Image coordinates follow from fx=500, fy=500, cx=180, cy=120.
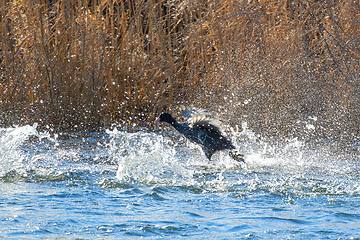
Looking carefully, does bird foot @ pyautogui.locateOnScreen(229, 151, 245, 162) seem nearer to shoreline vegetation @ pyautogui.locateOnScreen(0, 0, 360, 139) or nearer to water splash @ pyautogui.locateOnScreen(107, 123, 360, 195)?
water splash @ pyautogui.locateOnScreen(107, 123, 360, 195)

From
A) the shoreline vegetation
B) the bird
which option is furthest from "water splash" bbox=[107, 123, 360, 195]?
the shoreline vegetation

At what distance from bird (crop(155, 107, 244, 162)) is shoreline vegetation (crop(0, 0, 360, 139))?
4.52ft

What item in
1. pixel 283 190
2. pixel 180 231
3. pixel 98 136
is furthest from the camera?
pixel 98 136

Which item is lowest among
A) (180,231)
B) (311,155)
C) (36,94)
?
(180,231)

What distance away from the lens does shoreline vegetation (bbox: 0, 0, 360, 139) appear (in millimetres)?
6789

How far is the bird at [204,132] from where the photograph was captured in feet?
18.7

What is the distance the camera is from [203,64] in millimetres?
7336

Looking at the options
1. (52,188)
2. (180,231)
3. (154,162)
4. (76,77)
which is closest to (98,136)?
(76,77)

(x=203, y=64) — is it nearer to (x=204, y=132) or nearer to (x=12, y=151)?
(x=204, y=132)

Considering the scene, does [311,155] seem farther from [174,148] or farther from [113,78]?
[113,78]

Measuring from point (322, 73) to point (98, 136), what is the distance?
3232 millimetres

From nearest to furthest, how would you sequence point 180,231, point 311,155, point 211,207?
point 180,231
point 211,207
point 311,155

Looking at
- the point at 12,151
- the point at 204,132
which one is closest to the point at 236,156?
the point at 204,132

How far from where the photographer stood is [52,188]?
426 cm
